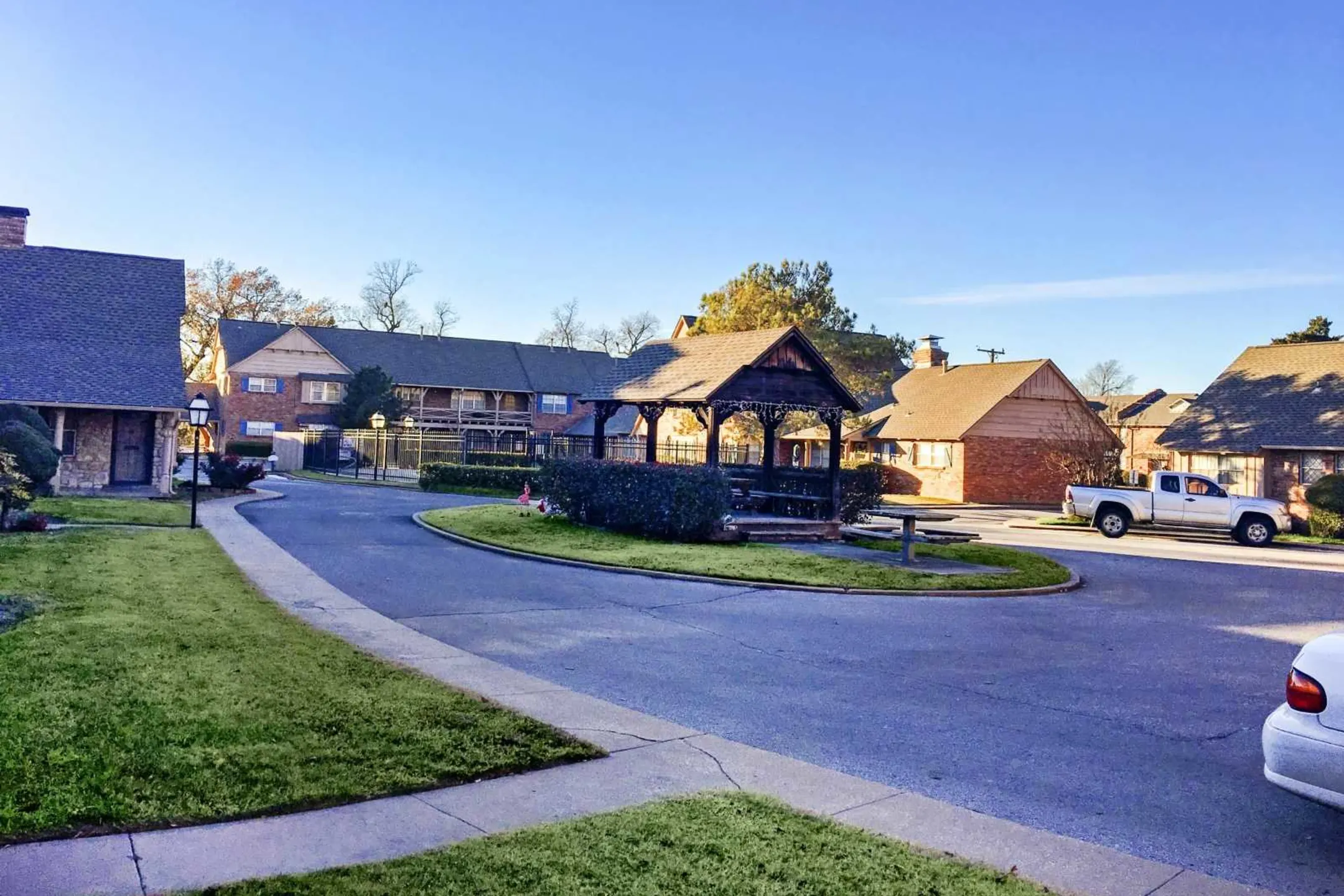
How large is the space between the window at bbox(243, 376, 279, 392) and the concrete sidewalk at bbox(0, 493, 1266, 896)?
58.7 meters

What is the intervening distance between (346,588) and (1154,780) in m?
10.4

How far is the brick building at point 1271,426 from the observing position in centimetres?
3275

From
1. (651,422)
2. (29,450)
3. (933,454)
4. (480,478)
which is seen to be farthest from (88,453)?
(933,454)

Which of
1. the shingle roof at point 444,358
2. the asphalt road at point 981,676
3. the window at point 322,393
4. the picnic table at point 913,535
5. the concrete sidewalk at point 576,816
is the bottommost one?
the asphalt road at point 981,676

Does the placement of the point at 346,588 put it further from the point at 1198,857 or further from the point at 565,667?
the point at 1198,857

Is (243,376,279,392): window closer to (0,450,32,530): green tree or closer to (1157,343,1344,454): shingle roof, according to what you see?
(0,450,32,530): green tree

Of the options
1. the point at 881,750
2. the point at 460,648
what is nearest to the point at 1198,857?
the point at 881,750

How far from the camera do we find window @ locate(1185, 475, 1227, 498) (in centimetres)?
2744

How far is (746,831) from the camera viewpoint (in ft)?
16.7

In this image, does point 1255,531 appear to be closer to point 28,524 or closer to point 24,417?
point 28,524

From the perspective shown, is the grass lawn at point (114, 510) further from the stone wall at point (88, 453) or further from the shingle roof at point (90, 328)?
the shingle roof at point (90, 328)

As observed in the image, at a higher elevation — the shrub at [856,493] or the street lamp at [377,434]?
the street lamp at [377,434]

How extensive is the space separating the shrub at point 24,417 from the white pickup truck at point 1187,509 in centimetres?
2704

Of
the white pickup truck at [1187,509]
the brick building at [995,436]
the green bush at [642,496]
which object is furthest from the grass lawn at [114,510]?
the brick building at [995,436]
